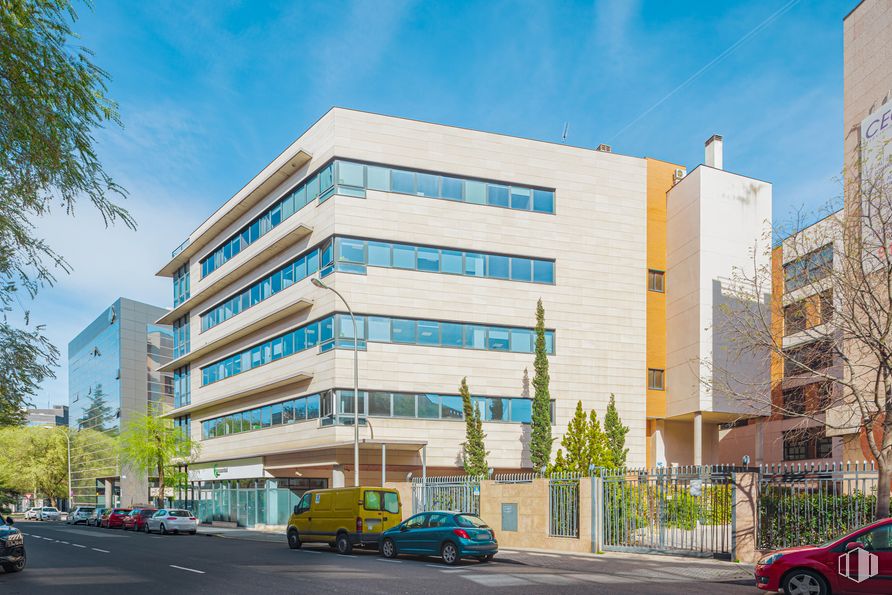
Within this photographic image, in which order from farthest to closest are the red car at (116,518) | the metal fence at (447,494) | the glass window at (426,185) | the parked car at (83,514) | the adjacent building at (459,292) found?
the parked car at (83,514)
the red car at (116,518)
the glass window at (426,185)
the adjacent building at (459,292)
the metal fence at (447,494)

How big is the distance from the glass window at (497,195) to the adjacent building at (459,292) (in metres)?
0.11

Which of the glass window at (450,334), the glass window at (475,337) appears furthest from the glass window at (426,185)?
the glass window at (475,337)

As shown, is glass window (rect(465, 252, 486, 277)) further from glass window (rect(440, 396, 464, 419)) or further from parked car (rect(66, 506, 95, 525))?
parked car (rect(66, 506, 95, 525))

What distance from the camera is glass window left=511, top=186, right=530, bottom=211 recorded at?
40156 mm

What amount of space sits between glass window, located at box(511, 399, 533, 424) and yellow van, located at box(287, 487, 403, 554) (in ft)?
46.7

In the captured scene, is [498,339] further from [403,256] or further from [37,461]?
[37,461]

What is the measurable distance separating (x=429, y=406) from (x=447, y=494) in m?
9.15

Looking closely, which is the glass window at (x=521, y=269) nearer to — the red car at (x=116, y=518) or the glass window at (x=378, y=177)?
the glass window at (x=378, y=177)

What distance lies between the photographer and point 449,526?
20219 millimetres

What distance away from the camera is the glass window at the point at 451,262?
126 feet

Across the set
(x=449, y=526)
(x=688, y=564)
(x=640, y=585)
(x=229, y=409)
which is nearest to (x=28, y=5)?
(x=640, y=585)

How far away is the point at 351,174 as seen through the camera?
123 feet

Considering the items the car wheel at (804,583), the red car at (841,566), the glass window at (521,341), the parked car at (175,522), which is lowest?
the parked car at (175,522)

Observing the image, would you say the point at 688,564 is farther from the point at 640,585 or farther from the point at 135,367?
the point at 135,367
